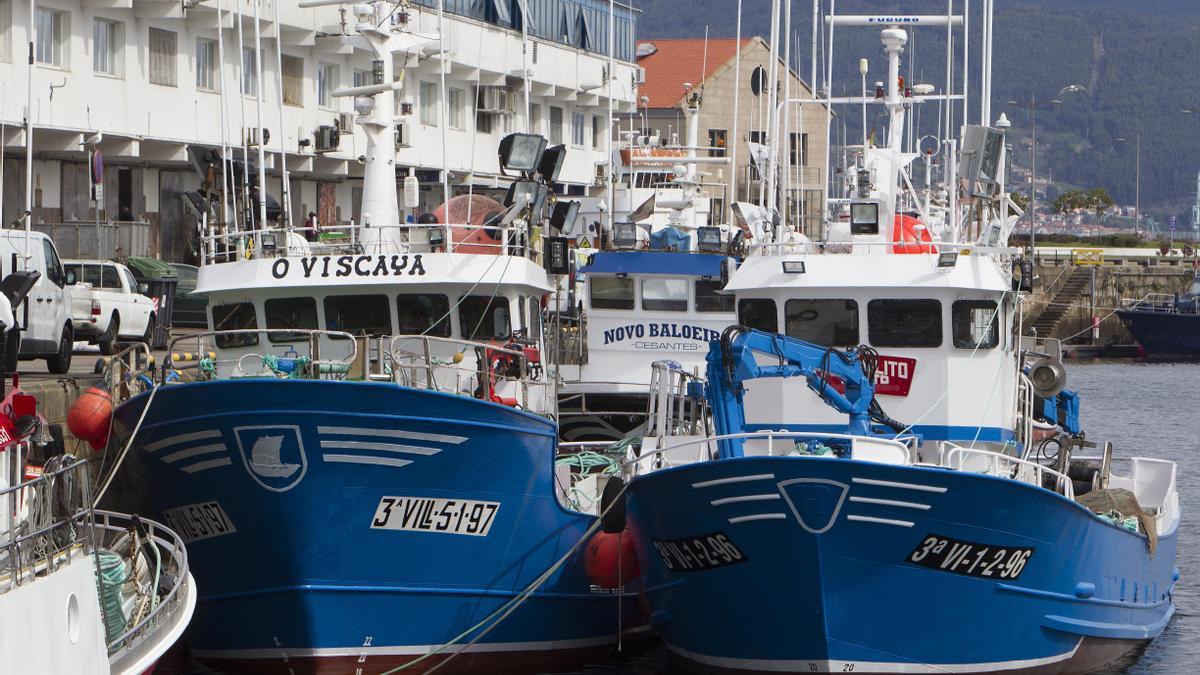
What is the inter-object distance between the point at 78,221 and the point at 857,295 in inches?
819

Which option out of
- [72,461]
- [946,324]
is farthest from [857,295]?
[72,461]

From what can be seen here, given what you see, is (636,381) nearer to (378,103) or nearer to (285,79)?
(378,103)

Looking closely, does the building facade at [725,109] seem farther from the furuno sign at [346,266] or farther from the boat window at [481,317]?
the furuno sign at [346,266]

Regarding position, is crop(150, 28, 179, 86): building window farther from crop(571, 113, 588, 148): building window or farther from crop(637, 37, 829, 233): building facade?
crop(637, 37, 829, 233): building facade

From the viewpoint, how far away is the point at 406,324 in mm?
17203

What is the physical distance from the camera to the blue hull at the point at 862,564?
13555mm

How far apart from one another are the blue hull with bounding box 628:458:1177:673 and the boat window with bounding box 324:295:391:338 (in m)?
3.41

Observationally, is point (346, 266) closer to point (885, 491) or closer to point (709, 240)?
point (885, 491)

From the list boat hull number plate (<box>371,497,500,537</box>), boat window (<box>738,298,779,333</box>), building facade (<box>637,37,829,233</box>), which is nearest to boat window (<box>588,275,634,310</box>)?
boat window (<box>738,298,779,333</box>)

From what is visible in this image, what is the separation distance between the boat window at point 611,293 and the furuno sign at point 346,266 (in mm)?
5539

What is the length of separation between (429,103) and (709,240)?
896 inches

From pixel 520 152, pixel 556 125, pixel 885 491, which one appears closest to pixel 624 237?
pixel 520 152

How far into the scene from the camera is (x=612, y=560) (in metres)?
16.1

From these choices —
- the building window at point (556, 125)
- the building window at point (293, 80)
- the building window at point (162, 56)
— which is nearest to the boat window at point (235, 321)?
the building window at point (162, 56)
